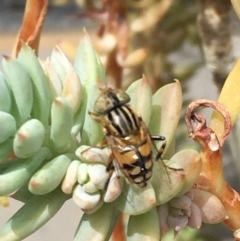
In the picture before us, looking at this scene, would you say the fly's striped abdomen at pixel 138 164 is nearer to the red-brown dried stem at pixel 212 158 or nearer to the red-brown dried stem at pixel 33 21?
the red-brown dried stem at pixel 212 158

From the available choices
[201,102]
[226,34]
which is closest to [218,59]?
[226,34]

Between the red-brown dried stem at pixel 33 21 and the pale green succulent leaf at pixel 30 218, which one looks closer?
the pale green succulent leaf at pixel 30 218

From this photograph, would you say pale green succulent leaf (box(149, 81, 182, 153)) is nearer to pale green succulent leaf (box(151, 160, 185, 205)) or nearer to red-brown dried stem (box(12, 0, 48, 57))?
pale green succulent leaf (box(151, 160, 185, 205))

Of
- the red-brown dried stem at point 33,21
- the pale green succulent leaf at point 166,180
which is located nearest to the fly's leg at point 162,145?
the pale green succulent leaf at point 166,180

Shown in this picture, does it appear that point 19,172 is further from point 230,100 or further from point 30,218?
point 230,100

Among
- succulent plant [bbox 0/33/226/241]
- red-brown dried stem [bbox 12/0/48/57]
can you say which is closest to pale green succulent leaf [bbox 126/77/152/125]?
succulent plant [bbox 0/33/226/241]

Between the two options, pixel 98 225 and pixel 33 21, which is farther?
pixel 33 21

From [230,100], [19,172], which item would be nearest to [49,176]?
[19,172]
